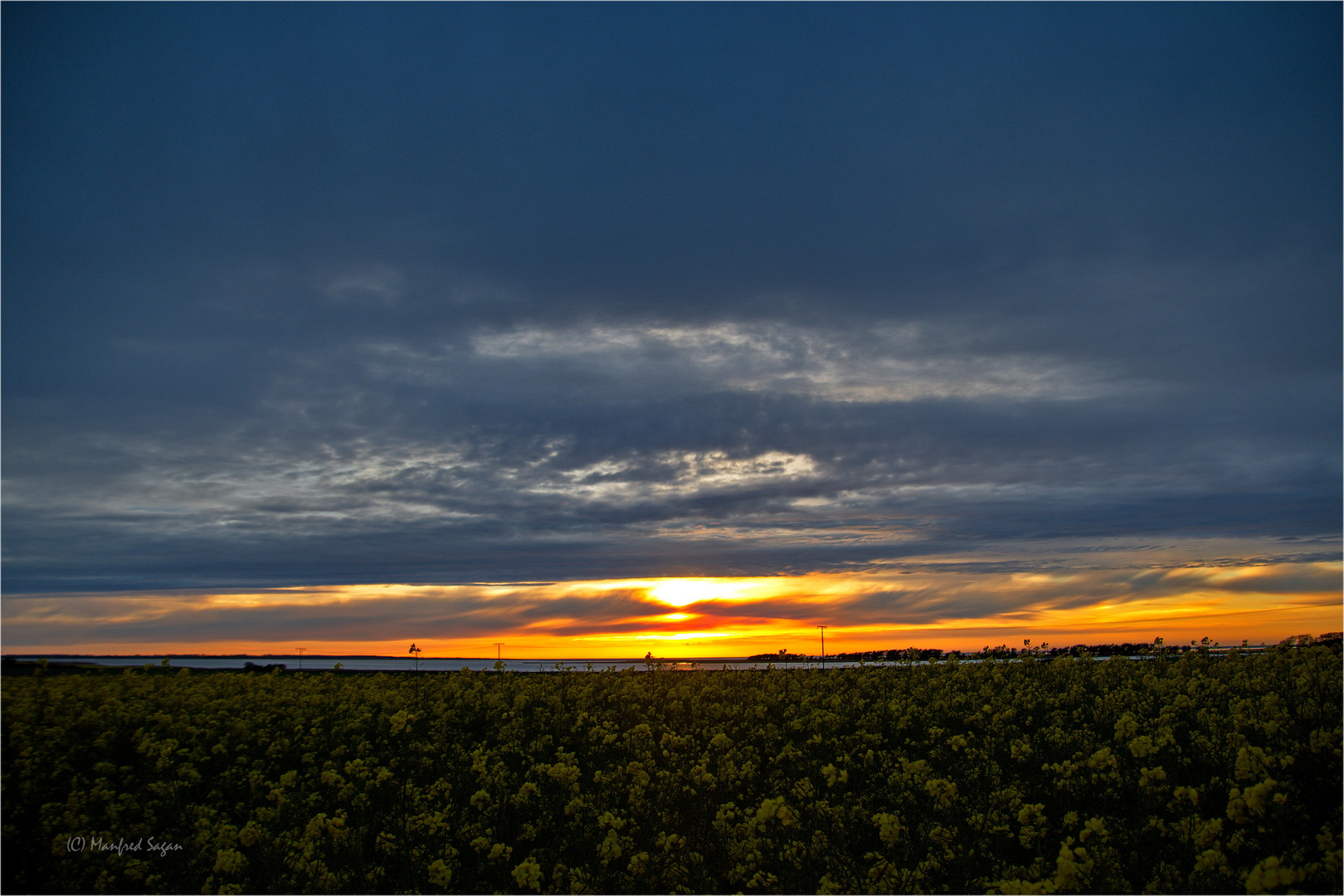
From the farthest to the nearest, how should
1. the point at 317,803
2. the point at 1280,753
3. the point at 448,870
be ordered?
the point at 317,803 < the point at 1280,753 < the point at 448,870

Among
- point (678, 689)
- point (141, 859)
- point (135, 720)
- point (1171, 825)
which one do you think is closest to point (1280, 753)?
point (1171, 825)

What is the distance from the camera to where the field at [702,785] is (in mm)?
8000

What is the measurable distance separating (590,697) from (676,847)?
6806mm

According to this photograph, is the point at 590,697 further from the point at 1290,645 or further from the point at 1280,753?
the point at 1290,645

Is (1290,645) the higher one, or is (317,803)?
(1290,645)

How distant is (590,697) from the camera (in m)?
15.6

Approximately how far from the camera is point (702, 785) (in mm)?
10633

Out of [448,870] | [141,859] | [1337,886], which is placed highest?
A: [1337,886]

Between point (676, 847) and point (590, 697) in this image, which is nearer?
point (676, 847)

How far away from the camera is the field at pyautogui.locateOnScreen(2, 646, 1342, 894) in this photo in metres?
8.00

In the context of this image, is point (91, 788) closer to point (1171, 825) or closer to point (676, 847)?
point (676, 847)

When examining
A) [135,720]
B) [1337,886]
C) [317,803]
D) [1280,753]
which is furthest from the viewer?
[135,720]

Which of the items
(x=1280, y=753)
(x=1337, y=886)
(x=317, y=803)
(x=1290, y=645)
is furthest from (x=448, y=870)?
(x=1290, y=645)

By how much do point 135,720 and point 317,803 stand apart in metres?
6.03
